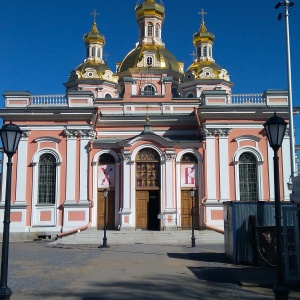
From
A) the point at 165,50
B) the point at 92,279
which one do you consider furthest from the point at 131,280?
the point at 165,50

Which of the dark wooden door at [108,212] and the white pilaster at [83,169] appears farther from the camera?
the dark wooden door at [108,212]

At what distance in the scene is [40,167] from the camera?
28.8m

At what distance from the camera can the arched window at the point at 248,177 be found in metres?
28.5

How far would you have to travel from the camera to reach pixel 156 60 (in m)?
38.8

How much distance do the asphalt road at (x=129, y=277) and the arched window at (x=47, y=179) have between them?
1080 centimetres

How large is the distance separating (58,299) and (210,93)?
22.3 meters

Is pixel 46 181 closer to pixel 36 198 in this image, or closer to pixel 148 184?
pixel 36 198

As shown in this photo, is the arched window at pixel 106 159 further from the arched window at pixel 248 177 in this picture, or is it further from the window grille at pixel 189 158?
the arched window at pixel 248 177

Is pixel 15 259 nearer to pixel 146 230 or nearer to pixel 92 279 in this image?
pixel 92 279

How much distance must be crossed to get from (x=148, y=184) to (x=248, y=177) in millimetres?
6417

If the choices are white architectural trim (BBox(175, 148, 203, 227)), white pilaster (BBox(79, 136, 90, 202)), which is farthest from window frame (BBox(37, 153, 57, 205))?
white architectural trim (BBox(175, 148, 203, 227))

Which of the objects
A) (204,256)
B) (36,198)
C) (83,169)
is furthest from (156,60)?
(204,256)

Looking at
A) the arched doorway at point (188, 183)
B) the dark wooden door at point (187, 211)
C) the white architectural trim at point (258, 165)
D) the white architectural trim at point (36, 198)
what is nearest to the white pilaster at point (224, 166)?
the white architectural trim at point (258, 165)

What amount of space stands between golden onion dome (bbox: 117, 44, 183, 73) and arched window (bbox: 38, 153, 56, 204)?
13.4 m
